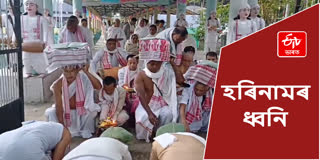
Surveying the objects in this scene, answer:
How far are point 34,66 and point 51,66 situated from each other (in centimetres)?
199

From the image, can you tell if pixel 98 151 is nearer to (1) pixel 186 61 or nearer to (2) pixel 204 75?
(2) pixel 204 75

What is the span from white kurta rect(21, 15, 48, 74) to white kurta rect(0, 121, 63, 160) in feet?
9.65

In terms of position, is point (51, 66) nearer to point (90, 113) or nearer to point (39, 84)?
point (90, 113)

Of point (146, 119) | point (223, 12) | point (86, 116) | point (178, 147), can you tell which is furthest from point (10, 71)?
point (223, 12)

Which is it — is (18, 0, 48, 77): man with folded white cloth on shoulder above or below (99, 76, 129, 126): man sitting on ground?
above

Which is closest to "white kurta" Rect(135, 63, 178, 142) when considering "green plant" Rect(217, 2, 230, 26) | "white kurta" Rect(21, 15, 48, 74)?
"white kurta" Rect(21, 15, 48, 74)

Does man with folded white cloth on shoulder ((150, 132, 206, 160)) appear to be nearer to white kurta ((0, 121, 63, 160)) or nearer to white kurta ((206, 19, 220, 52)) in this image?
white kurta ((0, 121, 63, 160))

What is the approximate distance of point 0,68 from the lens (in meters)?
3.22

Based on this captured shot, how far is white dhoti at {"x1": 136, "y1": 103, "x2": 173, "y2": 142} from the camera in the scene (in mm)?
3398

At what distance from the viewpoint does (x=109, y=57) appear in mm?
5500

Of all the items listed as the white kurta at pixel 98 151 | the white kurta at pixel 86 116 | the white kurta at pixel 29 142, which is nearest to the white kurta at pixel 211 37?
the white kurta at pixel 86 116

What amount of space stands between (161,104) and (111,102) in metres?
0.56

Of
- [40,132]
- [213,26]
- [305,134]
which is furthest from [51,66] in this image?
[213,26]

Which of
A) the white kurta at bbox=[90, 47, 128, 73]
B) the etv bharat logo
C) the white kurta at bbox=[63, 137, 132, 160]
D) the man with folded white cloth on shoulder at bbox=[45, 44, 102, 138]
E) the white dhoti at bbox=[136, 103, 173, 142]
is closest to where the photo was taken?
the etv bharat logo
